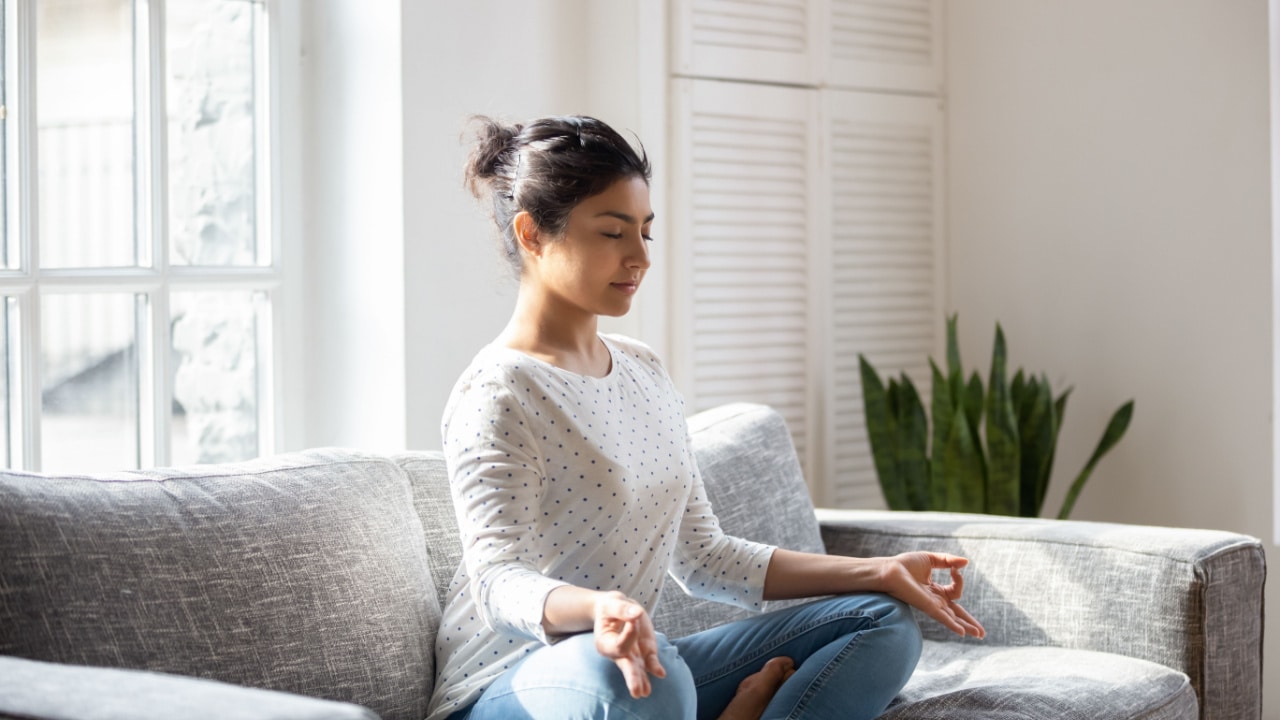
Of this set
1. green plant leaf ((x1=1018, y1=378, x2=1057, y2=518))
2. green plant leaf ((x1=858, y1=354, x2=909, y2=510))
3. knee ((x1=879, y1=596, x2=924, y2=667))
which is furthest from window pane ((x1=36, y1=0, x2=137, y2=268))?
green plant leaf ((x1=1018, y1=378, x2=1057, y2=518))

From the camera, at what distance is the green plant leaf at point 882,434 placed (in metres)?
3.29

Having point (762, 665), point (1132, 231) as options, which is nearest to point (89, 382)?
point (762, 665)

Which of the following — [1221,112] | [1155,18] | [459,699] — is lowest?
[459,699]

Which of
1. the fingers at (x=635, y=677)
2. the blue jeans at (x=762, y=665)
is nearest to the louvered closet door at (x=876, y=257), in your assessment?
the blue jeans at (x=762, y=665)

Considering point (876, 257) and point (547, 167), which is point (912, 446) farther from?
point (547, 167)

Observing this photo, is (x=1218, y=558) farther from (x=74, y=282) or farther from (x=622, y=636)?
(x=74, y=282)

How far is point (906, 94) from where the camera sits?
142 inches

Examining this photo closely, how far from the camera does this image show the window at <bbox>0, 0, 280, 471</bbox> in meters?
2.39

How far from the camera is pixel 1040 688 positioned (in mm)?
1943

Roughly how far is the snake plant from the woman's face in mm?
1488

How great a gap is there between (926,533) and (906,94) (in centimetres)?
154

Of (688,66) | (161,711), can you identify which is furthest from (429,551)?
(688,66)

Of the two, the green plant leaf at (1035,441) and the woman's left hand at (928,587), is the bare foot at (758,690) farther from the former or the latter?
the green plant leaf at (1035,441)

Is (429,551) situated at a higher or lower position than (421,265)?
lower
